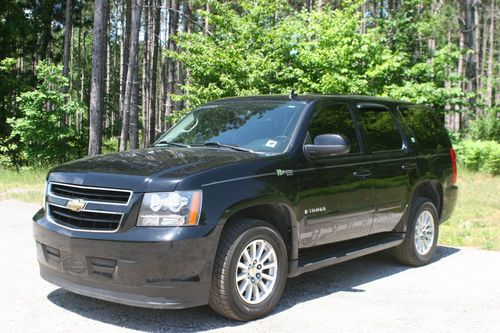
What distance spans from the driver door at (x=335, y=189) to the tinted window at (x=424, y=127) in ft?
4.44

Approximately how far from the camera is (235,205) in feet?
15.9

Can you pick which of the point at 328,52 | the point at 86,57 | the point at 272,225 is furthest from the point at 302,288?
the point at 86,57

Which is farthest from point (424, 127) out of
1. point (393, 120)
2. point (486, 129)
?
point (486, 129)

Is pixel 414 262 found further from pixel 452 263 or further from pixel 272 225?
pixel 272 225

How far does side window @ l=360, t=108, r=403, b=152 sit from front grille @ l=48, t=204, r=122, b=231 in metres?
3.18

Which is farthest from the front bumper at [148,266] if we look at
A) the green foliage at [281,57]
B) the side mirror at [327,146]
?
the green foliage at [281,57]

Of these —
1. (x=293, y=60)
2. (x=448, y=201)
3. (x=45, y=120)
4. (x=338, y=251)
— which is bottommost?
(x=338, y=251)

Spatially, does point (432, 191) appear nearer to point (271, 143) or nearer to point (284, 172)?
point (271, 143)

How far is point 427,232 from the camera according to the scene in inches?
300

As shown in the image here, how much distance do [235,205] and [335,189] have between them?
1.46m

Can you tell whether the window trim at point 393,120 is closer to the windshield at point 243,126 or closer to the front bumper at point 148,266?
the windshield at point 243,126

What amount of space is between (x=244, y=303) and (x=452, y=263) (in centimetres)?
389

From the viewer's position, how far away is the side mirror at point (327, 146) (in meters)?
5.58

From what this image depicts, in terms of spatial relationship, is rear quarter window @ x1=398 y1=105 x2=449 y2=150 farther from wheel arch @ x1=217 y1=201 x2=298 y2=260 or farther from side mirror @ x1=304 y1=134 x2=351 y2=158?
wheel arch @ x1=217 y1=201 x2=298 y2=260
